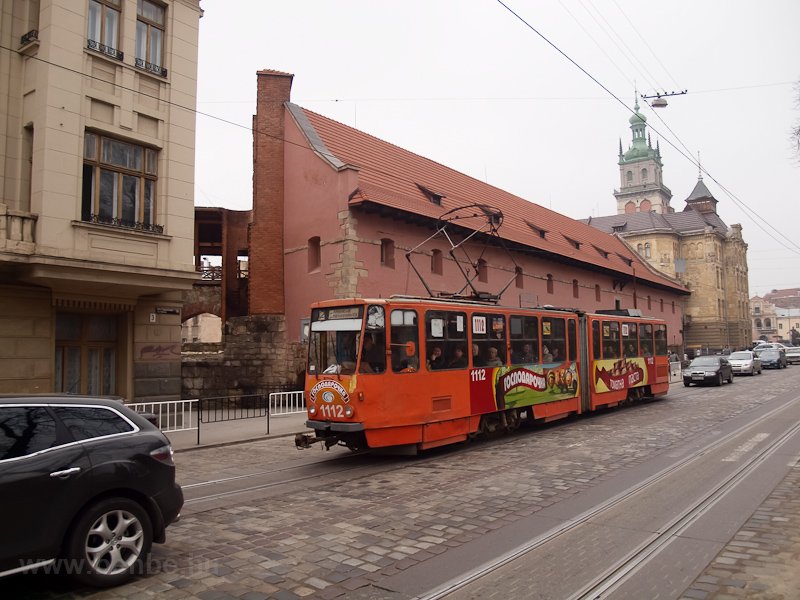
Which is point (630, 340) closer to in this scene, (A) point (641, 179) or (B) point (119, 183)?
(B) point (119, 183)

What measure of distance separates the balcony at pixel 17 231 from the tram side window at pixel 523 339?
10751 mm

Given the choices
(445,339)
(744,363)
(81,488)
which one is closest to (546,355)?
(445,339)

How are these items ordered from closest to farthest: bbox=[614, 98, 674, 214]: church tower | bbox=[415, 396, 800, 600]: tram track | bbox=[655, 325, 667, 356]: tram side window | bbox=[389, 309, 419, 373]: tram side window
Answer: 1. bbox=[415, 396, 800, 600]: tram track
2. bbox=[389, 309, 419, 373]: tram side window
3. bbox=[655, 325, 667, 356]: tram side window
4. bbox=[614, 98, 674, 214]: church tower

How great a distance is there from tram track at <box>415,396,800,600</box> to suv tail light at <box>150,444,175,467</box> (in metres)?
2.60

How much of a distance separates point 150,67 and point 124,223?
425 cm

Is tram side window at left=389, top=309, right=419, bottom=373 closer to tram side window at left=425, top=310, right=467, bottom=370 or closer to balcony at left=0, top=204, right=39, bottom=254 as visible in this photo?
tram side window at left=425, top=310, right=467, bottom=370

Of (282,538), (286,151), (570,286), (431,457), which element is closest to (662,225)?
(570,286)

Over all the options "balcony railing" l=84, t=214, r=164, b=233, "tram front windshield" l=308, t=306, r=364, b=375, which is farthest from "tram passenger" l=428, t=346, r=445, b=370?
"balcony railing" l=84, t=214, r=164, b=233

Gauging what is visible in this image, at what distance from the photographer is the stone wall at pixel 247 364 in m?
22.6

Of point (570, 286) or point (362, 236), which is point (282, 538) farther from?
point (570, 286)

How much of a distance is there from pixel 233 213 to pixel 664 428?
2005 centimetres

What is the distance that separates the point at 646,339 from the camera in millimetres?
21812

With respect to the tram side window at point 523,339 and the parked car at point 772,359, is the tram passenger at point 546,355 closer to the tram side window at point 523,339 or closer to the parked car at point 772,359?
the tram side window at point 523,339

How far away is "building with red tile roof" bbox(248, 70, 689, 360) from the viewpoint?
2236cm
